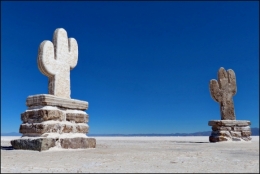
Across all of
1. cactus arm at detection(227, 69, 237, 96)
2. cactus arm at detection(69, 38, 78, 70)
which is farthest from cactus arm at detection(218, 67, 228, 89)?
cactus arm at detection(69, 38, 78, 70)

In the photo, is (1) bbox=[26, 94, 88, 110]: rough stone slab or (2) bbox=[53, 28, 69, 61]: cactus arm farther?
(2) bbox=[53, 28, 69, 61]: cactus arm

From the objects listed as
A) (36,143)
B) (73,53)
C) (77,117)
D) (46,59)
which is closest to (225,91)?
(73,53)

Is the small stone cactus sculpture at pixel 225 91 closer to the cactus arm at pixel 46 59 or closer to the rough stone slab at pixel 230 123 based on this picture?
the rough stone slab at pixel 230 123

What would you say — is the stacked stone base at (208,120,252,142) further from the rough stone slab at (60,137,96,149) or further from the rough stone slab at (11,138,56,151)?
the rough stone slab at (11,138,56,151)

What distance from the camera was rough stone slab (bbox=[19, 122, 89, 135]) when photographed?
705 cm

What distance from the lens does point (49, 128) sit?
712 cm

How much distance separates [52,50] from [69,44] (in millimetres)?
1002

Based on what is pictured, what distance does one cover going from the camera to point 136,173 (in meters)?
3.70

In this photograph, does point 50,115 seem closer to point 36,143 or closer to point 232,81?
point 36,143

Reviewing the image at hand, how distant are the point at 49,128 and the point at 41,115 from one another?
42 centimetres

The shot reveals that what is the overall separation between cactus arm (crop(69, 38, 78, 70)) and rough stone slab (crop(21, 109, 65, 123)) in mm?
2051

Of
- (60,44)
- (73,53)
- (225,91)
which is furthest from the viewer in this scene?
(225,91)

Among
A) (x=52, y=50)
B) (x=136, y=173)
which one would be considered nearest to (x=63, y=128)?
(x=52, y=50)

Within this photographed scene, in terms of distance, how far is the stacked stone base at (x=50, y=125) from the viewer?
694cm
